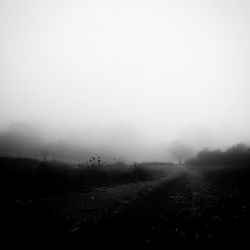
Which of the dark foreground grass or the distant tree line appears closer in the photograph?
the dark foreground grass

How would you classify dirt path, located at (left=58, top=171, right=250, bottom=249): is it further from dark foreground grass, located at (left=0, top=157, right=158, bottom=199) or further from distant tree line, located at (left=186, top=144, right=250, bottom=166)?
distant tree line, located at (left=186, top=144, right=250, bottom=166)

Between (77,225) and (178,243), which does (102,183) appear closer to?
(77,225)

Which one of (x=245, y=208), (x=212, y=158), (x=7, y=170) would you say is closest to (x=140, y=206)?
(x=245, y=208)

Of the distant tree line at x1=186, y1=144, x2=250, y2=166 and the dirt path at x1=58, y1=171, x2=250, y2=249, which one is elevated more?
the distant tree line at x1=186, y1=144, x2=250, y2=166

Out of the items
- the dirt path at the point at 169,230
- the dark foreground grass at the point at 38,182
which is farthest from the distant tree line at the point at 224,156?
the dirt path at the point at 169,230

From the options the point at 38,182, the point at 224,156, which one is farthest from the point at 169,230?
the point at 224,156

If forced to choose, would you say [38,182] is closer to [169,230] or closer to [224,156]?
[169,230]

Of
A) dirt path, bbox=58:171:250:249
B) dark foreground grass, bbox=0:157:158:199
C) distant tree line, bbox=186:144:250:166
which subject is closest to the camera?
dirt path, bbox=58:171:250:249

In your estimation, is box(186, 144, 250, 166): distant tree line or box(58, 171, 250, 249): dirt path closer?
box(58, 171, 250, 249): dirt path

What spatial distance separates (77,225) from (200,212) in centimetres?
661

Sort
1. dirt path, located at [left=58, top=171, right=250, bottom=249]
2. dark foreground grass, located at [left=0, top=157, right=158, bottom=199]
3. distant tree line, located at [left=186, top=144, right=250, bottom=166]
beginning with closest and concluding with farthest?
dirt path, located at [left=58, top=171, right=250, bottom=249]
dark foreground grass, located at [left=0, top=157, right=158, bottom=199]
distant tree line, located at [left=186, top=144, right=250, bottom=166]

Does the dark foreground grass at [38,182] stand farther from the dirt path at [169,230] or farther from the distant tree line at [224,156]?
the distant tree line at [224,156]

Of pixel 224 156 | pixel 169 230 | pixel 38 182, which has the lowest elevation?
pixel 169 230

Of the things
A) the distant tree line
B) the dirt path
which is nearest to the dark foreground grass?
the dirt path
